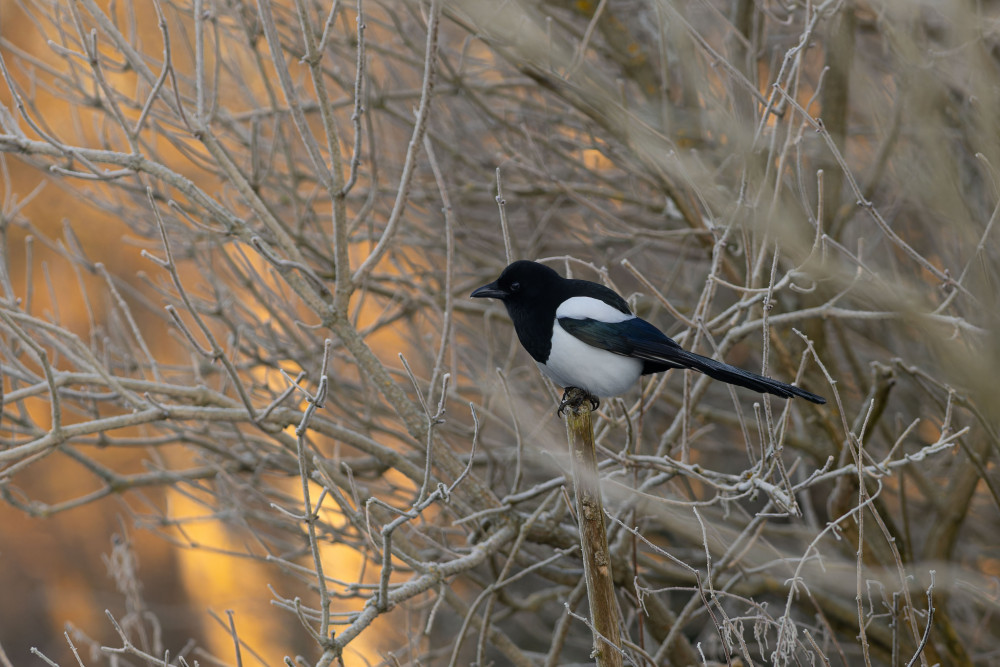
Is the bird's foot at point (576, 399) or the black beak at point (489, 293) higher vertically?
the black beak at point (489, 293)

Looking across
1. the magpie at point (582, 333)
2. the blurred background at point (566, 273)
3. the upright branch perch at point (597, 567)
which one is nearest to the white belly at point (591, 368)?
the magpie at point (582, 333)

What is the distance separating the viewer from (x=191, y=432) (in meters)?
3.78

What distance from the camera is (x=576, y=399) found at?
289 centimetres

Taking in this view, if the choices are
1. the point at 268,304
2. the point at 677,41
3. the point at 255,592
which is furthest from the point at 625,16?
the point at 255,592

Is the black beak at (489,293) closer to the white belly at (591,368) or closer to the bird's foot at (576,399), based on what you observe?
the white belly at (591,368)

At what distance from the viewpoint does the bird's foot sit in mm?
2855

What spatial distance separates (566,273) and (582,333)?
100cm

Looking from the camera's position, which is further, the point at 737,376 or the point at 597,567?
the point at 737,376

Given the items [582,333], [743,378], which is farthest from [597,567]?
[582,333]

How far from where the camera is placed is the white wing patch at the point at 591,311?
116 inches

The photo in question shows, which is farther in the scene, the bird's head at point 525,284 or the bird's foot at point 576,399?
the bird's head at point 525,284

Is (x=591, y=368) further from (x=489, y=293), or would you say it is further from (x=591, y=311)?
(x=489, y=293)

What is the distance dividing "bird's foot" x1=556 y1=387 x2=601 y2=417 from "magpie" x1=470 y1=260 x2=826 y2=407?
0.03ft

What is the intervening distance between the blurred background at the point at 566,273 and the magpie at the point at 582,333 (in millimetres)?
127
